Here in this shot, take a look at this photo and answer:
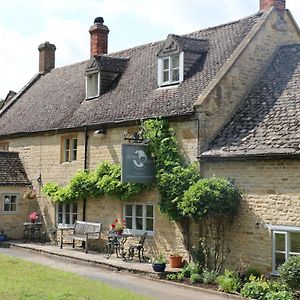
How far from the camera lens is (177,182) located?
65.5ft

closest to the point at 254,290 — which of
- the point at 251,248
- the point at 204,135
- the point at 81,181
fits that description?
the point at 251,248

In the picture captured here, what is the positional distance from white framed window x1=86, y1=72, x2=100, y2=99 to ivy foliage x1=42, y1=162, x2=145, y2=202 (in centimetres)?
417

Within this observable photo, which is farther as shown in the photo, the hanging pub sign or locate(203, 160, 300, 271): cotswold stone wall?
the hanging pub sign

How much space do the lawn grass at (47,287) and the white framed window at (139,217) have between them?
16.3ft

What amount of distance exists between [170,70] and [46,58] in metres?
15.7

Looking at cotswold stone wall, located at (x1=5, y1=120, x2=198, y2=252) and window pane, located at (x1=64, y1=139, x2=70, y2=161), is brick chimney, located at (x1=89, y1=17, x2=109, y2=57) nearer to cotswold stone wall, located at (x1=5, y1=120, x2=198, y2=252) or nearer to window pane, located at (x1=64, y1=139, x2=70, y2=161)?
cotswold stone wall, located at (x1=5, y1=120, x2=198, y2=252)

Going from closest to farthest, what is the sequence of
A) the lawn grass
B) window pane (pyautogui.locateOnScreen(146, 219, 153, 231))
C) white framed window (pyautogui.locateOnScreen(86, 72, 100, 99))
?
the lawn grass, window pane (pyautogui.locateOnScreen(146, 219, 153, 231)), white framed window (pyautogui.locateOnScreen(86, 72, 100, 99))

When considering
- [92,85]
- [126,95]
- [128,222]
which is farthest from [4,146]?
[128,222]

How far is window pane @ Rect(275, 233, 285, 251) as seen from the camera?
678 inches

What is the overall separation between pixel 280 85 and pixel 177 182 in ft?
16.8

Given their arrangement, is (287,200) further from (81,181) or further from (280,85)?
(81,181)

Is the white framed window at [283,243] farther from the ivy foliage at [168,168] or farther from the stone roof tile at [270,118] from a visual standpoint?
the ivy foliage at [168,168]

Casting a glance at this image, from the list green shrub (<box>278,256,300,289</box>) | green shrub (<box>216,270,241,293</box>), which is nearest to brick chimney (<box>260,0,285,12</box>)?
green shrub (<box>216,270,241,293</box>)

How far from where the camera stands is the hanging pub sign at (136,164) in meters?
20.5
